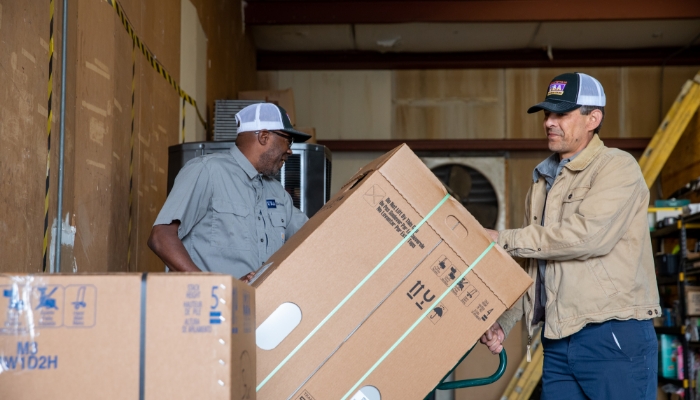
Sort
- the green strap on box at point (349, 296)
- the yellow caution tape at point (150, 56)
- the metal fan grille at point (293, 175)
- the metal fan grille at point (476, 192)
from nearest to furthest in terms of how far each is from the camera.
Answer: the green strap on box at point (349, 296) → the yellow caution tape at point (150, 56) → the metal fan grille at point (293, 175) → the metal fan grille at point (476, 192)

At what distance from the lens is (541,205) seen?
104 inches

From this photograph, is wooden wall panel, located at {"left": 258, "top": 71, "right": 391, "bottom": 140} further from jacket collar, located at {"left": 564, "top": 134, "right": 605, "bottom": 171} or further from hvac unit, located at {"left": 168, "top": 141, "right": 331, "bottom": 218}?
jacket collar, located at {"left": 564, "top": 134, "right": 605, "bottom": 171}

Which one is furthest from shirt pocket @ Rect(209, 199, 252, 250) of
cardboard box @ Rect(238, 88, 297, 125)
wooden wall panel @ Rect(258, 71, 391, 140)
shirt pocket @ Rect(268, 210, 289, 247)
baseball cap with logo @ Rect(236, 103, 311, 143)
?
wooden wall panel @ Rect(258, 71, 391, 140)

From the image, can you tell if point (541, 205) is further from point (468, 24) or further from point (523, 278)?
point (468, 24)

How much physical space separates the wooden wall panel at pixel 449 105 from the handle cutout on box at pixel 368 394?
6.74m

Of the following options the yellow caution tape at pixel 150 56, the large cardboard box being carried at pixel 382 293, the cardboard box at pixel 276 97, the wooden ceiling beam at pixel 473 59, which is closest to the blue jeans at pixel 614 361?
the large cardboard box being carried at pixel 382 293

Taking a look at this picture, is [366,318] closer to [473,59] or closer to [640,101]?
[473,59]

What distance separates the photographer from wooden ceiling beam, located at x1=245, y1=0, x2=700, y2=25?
7.11m

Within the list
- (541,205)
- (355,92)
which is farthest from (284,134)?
(355,92)

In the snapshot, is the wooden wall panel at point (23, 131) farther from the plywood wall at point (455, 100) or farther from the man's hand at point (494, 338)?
the plywood wall at point (455, 100)

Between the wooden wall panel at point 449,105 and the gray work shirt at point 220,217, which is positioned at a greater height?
the wooden wall panel at point 449,105

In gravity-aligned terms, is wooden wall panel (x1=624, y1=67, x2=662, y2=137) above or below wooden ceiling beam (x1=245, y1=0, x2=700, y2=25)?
below

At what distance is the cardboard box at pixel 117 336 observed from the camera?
1450 mm

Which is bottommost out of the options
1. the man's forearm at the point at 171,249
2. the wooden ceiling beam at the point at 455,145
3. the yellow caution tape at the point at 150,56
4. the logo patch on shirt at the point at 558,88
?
the man's forearm at the point at 171,249
